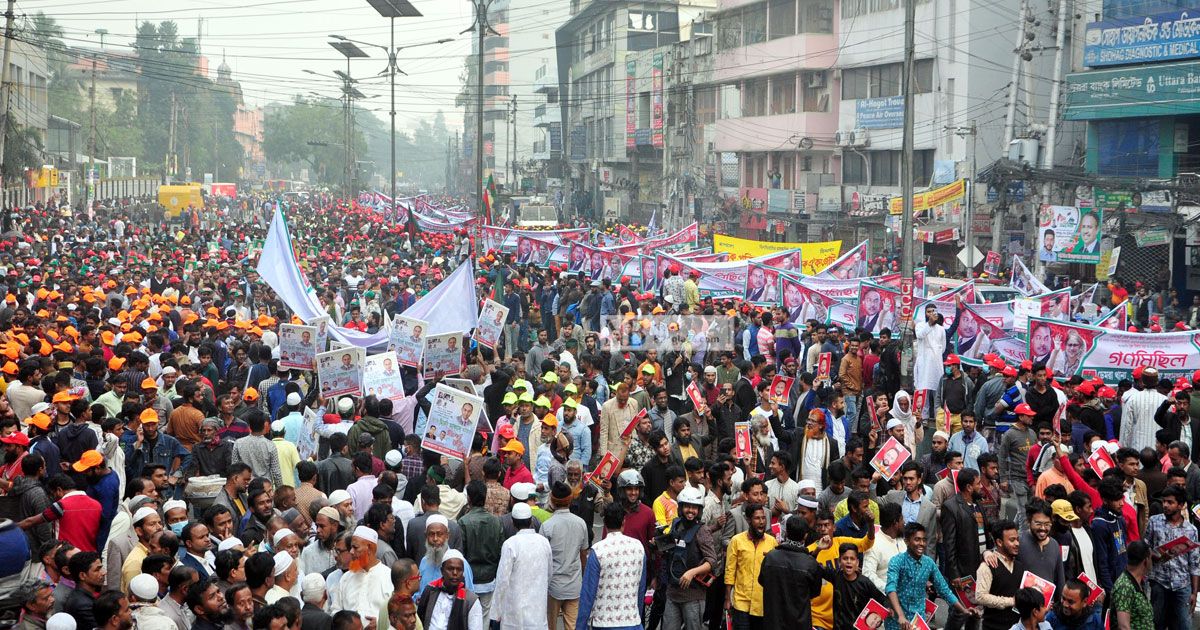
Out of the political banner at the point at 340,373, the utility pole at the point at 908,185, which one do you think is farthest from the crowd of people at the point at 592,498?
the utility pole at the point at 908,185

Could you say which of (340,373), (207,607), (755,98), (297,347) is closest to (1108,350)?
(340,373)

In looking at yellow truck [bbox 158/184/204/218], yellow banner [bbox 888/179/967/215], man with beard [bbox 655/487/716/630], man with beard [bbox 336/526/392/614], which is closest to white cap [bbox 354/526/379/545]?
man with beard [bbox 336/526/392/614]

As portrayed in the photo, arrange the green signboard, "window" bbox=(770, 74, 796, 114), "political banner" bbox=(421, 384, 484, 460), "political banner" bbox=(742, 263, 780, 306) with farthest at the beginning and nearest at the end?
"window" bbox=(770, 74, 796, 114) < the green signboard < "political banner" bbox=(742, 263, 780, 306) < "political banner" bbox=(421, 384, 484, 460)

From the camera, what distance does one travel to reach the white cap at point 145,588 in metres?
6.06

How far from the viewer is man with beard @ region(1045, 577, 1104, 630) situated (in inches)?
267

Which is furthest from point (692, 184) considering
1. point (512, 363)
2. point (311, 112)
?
point (311, 112)

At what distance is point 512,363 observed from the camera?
13750mm

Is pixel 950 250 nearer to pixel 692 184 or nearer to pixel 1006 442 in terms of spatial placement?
pixel 692 184

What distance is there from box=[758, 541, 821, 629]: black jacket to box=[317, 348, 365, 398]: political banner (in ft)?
19.7

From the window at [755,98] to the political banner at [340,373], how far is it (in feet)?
129

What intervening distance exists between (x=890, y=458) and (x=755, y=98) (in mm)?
42966

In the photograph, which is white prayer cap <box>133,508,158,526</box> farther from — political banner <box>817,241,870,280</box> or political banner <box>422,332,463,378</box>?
political banner <box>817,241,870,280</box>

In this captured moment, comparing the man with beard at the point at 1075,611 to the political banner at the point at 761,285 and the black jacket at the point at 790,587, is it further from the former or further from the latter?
the political banner at the point at 761,285

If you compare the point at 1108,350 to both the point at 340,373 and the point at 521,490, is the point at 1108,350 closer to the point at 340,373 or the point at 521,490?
the point at 340,373
